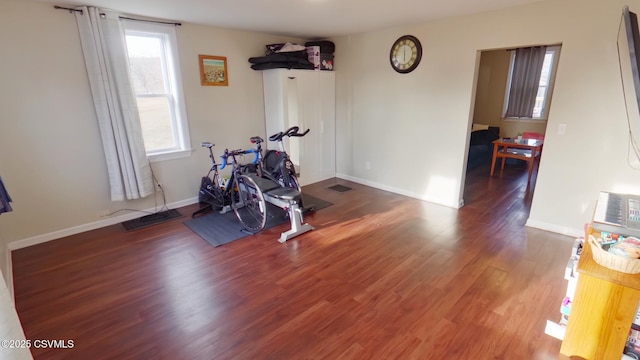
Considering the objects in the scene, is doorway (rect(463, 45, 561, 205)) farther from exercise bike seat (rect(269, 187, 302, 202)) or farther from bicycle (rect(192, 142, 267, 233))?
bicycle (rect(192, 142, 267, 233))

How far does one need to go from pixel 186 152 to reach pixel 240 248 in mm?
1772

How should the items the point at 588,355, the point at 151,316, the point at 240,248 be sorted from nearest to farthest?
the point at 588,355 → the point at 151,316 → the point at 240,248

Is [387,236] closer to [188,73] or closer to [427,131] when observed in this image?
[427,131]

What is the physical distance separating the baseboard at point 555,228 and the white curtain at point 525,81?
4.14 m

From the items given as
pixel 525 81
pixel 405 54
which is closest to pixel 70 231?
pixel 405 54

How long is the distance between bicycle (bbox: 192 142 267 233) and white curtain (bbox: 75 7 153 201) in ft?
2.42

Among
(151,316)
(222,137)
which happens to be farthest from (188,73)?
(151,316)

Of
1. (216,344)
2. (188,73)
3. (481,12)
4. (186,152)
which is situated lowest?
(216,344)

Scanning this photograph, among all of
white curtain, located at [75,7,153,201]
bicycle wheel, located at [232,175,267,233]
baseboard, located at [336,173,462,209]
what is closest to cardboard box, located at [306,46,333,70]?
baseboard, located at [336,173,462,209]

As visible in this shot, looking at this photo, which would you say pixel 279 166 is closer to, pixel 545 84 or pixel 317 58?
pixel 317 58

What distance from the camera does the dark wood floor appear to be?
188cm

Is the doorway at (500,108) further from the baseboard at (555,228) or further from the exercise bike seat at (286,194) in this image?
the exercise bike seat at (286,194)

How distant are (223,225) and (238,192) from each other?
0.49m

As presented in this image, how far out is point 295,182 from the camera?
3.90m
